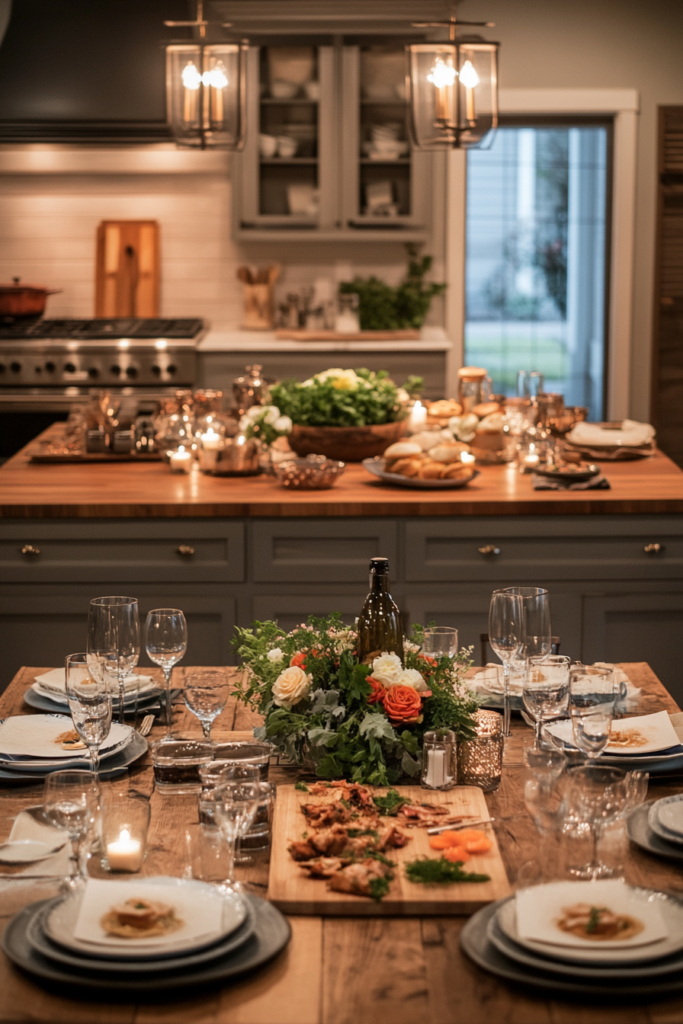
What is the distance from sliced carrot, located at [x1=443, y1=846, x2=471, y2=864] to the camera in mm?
1437

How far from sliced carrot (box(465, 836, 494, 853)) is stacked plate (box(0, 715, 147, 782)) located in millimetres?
570

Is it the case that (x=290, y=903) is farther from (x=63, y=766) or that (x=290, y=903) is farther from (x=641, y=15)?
(x=641, y=15)

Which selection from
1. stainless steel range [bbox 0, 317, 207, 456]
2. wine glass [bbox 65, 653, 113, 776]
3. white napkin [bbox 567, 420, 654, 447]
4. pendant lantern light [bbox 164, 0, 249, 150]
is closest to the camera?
wine glass [bbox 65, 653, 113, 776]

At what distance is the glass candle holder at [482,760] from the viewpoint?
1.69 metres

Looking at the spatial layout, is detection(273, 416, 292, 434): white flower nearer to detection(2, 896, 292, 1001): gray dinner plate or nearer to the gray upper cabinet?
detection(2, 896, 292, 1001): gray dinner plate

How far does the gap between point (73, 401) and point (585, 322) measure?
2.76m

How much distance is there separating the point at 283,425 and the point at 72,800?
7.38ft

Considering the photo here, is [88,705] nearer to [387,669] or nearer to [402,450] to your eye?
[387,669]

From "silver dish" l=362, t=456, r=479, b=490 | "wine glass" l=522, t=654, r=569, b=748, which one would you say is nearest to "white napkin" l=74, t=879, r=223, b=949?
"wine glass" l=522, t=654, r=569, b=748

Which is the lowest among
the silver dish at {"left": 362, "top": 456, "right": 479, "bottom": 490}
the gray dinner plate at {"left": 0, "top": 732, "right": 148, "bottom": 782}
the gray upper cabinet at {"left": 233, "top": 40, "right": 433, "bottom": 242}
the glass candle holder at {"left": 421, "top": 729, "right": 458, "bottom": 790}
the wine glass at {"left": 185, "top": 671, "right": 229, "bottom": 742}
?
the gray dinner plate at {"left": 0, "top": 732, "right": 148, "bottom": 782}

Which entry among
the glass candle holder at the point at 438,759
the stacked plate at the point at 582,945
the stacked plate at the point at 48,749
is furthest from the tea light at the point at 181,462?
the stacked plate at the point at 582,945

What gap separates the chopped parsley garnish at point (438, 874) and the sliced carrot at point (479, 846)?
0.06 m

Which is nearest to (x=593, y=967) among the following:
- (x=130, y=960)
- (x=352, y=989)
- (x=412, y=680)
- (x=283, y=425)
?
(x=352, y=989)

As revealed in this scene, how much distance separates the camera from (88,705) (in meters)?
1.62
